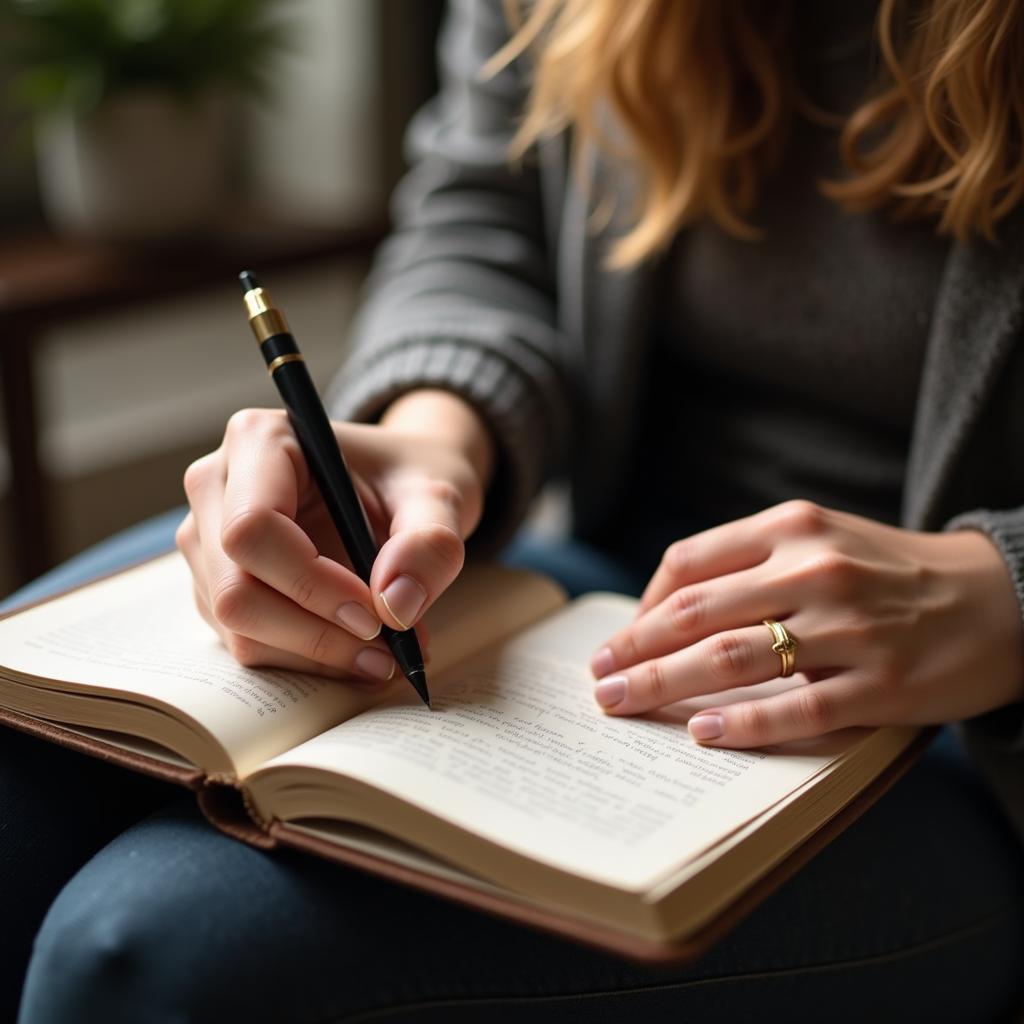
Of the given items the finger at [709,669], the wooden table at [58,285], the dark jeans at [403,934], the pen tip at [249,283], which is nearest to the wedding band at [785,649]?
the finger at [709,669]

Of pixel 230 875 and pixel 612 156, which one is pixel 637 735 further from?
pixel 612 156

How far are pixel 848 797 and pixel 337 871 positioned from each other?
239mm

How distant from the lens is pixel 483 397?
0.81 m

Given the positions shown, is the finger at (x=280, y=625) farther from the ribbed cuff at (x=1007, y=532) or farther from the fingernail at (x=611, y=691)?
the ribbed cuff at (x=1007, y=532)

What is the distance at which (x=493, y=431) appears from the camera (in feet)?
2.68

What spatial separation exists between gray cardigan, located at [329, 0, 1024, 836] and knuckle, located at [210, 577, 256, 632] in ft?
0.88

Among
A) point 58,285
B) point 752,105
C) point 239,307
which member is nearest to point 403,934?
point 752,105

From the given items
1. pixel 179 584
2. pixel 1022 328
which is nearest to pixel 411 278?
pixel 179 584

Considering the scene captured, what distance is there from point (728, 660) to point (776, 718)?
0.12ft

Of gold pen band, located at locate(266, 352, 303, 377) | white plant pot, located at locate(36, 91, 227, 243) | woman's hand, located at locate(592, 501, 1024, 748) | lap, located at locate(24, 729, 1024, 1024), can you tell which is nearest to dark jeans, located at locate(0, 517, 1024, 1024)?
lap, located at locate(24, 729, 1024, 1024)

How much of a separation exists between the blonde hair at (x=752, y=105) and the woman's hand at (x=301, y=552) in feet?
0.96

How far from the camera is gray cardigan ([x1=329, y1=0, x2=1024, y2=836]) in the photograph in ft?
2.27

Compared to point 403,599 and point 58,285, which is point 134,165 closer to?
point 58,285

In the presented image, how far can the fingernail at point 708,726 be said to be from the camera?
Result: 550 millimetres
